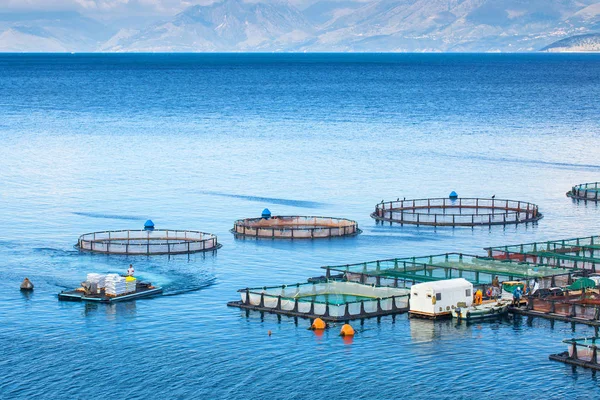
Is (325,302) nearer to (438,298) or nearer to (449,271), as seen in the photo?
(438,298)

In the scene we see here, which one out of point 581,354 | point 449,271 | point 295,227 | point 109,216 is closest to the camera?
point 581,354

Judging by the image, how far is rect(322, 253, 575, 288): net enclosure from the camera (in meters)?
102

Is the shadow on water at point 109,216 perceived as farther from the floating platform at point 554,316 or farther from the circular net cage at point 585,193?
the floating platform at point 554,316

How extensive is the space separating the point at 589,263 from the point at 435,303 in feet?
83.3

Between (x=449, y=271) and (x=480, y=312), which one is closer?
(x=480, y=312)

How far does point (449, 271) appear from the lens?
104m

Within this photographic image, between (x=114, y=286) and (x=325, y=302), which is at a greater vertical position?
(x=114, y=286)

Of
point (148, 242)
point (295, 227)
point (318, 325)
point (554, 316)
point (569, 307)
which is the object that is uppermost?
point (295, 227)

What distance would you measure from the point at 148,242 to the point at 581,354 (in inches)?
2261

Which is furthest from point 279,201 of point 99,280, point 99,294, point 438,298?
point 438,298

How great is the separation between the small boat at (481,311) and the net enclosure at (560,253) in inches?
715

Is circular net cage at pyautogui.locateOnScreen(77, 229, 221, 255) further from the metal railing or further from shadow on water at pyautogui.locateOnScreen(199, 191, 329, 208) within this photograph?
shadow on water at pyautogui.locateOnScreen(199, 191, 329, 208)

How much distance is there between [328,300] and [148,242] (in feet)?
113

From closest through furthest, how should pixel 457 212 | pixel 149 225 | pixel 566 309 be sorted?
1. pixel 566 309
2. pixel 149 225
3. pixel 457 212
